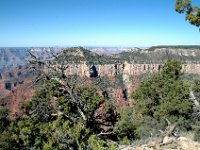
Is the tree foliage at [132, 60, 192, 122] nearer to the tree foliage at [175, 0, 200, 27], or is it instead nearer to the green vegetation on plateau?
the green vegetation on plateau

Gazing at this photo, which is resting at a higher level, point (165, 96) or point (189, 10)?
point (189, 10)

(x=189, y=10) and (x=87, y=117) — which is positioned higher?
(x=189, y=10)

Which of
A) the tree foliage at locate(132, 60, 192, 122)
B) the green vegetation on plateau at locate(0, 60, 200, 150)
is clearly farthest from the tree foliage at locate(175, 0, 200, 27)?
the tree foliage at locate(132, 60, 192, 122)

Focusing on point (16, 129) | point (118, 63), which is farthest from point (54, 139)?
point (118, 63)

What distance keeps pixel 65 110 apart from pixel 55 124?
524 cm

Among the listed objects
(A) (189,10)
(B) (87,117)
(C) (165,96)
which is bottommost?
(C) (165,96)

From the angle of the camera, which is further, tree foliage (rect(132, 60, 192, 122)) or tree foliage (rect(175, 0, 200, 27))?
tree foliage (rect(132, 60, 192, 122))

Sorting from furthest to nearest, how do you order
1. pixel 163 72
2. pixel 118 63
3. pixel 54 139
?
pixel 118 63
pixel 163 72
pixel 54 139

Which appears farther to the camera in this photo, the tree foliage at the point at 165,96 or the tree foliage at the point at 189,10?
the tree foliage at the point at 165,96

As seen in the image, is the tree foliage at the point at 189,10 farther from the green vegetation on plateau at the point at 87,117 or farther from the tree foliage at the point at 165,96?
the tree foliage at the point at 165,96

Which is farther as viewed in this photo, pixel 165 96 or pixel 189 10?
pixel 165 96

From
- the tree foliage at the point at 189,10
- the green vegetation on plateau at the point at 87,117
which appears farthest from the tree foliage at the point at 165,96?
the tree foliage at the point at 189,10

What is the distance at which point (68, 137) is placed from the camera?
16906 mm

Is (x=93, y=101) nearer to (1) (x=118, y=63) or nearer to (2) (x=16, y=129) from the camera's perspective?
(2) (x=16, y=129)
